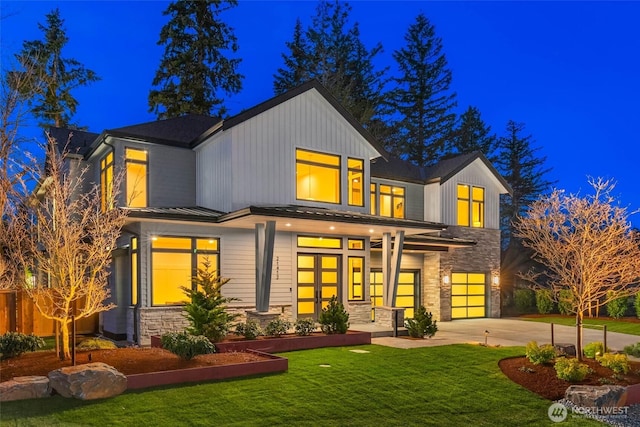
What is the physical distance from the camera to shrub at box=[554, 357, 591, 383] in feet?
31.7

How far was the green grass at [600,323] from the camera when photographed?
18.9 m

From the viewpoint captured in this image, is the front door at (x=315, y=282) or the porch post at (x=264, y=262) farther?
the front door at (x=315, y=282)

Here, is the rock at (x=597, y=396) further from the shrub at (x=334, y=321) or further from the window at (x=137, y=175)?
the window at (x=137, y=175)

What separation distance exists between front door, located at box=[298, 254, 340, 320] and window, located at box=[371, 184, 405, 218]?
529cm

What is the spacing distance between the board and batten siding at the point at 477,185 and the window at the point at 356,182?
5.88 metres

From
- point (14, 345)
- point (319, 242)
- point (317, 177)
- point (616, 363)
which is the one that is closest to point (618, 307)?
point (616, 363)

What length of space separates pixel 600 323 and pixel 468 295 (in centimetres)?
526

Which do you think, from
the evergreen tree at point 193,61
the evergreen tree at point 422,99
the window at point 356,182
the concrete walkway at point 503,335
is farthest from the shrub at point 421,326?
the evergreen tree at point 422,99

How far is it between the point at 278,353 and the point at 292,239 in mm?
4796

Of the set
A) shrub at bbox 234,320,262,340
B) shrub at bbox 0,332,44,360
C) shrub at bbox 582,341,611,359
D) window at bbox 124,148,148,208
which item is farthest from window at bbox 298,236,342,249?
→ shrub at bbox 0,332,44,360

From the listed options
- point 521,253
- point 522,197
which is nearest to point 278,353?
point 521,253

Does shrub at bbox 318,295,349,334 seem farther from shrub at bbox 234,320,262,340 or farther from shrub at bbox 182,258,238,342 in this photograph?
shrub at bbox 182,258,238,342

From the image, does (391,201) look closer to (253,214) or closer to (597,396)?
(253,214)

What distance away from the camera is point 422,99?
39719mm
